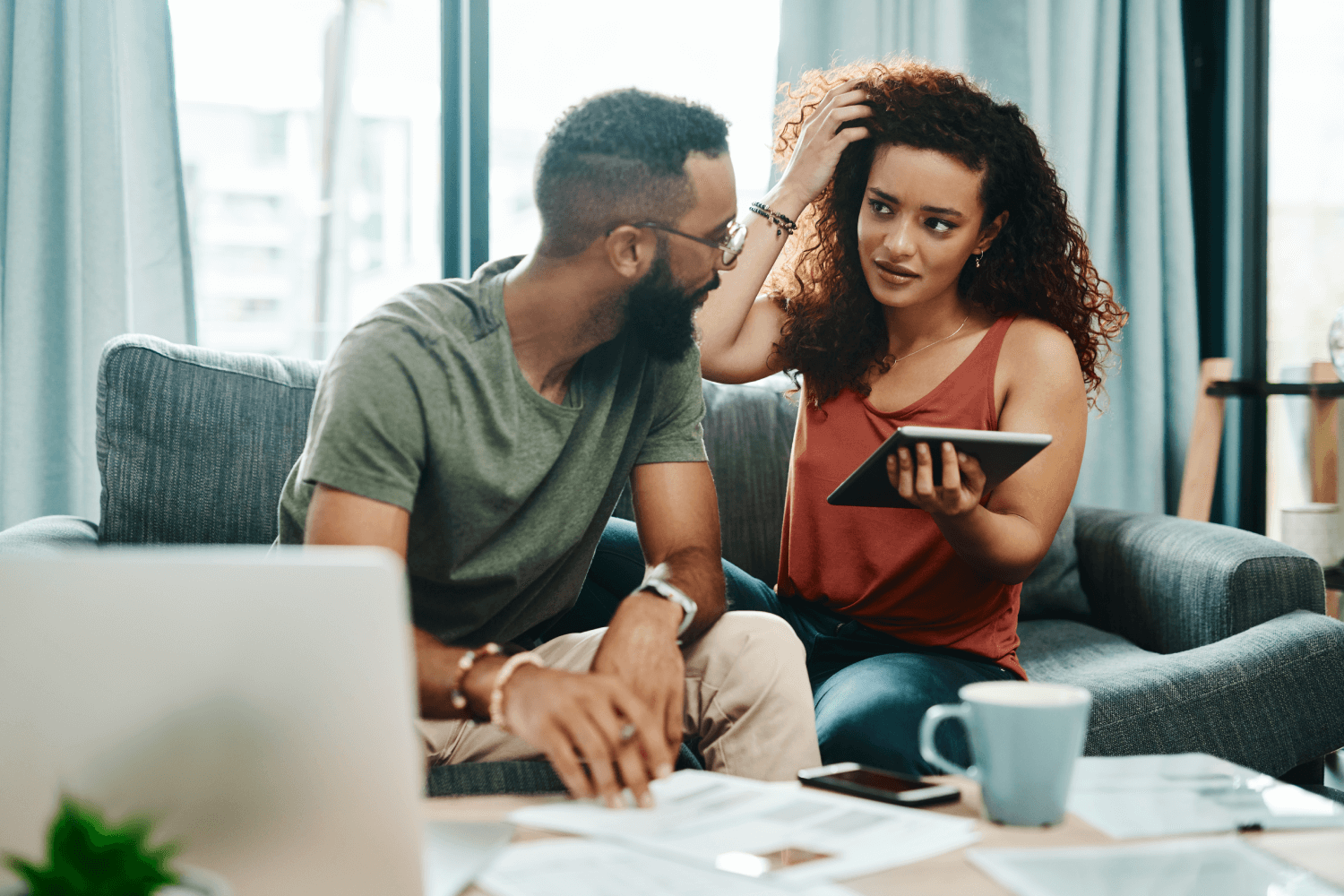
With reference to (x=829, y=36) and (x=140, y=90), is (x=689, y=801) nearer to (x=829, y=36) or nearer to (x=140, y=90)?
(x=140, y=90)

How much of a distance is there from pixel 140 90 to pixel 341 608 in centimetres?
209

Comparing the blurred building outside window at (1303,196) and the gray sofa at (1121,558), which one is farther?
the blurred building outside window at (1303,196)

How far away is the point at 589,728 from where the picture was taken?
0.77 meters

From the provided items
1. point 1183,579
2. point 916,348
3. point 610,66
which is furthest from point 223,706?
point 610,66

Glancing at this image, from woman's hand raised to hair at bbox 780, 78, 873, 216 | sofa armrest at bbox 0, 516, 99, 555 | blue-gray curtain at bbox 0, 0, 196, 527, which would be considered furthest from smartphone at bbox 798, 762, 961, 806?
blue-gray curtain at bbox 0, 0, 196, 527

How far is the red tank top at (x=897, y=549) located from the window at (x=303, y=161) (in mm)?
1299

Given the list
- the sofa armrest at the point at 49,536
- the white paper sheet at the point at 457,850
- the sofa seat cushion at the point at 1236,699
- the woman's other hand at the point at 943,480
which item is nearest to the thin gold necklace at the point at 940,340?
the woman's other hand at the point at 943,480

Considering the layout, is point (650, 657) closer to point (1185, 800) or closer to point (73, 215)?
point (1185, 800)

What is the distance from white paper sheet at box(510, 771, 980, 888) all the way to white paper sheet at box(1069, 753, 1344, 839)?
10cm

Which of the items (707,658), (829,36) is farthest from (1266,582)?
(829,36)

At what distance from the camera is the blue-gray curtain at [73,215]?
2.05 metres

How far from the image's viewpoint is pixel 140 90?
2168 millimetres

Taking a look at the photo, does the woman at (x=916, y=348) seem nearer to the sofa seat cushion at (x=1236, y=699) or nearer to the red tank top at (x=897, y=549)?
the red tank top at (x=897, y=549)

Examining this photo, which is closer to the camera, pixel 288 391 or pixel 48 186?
pixel 288 391
